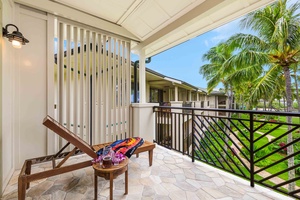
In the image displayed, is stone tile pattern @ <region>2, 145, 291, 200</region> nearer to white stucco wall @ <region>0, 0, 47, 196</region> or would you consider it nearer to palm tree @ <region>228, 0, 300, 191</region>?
white stucco wall @ <region>0, 0, 47, 196</region>

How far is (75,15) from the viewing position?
9.75ft

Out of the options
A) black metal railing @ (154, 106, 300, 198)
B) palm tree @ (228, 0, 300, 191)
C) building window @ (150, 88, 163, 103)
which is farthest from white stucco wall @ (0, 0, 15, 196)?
building window @ (150, 88, 163, 103)

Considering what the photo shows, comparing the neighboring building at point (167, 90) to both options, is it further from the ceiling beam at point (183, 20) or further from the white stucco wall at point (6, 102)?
the white stucco wall at point (6, 102)

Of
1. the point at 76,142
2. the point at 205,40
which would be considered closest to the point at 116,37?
the point at 76,142

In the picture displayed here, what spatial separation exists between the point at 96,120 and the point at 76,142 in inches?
59.7

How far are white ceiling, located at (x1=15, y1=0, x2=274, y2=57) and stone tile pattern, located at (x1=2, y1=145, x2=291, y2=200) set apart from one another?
8.93ft

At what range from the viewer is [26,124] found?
2.64 m

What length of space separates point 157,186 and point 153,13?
3.10 meters

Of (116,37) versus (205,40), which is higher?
(205,40)

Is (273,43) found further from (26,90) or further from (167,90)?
(26,90)

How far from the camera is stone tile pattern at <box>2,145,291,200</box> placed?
1.91m

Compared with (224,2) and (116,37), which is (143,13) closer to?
(116,37)

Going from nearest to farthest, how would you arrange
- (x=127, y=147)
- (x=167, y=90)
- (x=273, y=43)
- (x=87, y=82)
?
1. (x=127, y=147)
2. (x=87, y=82)
3. (x=273, y=43)
4. (x=167, y=90)

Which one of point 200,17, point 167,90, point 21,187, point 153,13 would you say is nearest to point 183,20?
point 200,17
